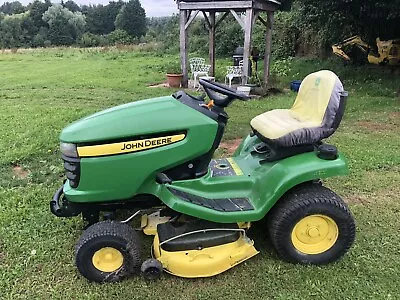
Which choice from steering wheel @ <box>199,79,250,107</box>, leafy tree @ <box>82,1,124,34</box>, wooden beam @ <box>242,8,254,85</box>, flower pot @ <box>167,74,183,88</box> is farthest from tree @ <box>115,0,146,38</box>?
steering wheel @ <box>199,79,250,107</box>

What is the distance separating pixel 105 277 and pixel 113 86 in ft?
26.4

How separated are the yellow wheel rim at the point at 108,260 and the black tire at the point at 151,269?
168 millimetres

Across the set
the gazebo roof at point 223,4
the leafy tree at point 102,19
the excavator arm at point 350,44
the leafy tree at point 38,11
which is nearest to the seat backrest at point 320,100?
the gazebo roof at point 223,4

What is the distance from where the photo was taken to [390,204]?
377cm

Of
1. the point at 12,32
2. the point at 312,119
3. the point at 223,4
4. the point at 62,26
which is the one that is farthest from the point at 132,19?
the point at 312,119

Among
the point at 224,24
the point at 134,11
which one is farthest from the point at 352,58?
the point at 134,11

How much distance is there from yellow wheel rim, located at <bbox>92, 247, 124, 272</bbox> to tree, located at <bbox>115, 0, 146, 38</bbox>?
1902 inches

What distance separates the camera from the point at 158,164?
2.65 meters

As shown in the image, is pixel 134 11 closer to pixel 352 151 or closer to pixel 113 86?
pixel 113 86

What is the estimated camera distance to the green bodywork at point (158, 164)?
8.54ft

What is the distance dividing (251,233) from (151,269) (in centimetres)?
94

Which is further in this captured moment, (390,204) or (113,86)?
(113,86)

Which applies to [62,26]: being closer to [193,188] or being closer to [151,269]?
[193,188]

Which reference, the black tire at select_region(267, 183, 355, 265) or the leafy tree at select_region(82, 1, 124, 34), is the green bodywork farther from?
the leafy tree at select_region(82, 1, 124, 34)
